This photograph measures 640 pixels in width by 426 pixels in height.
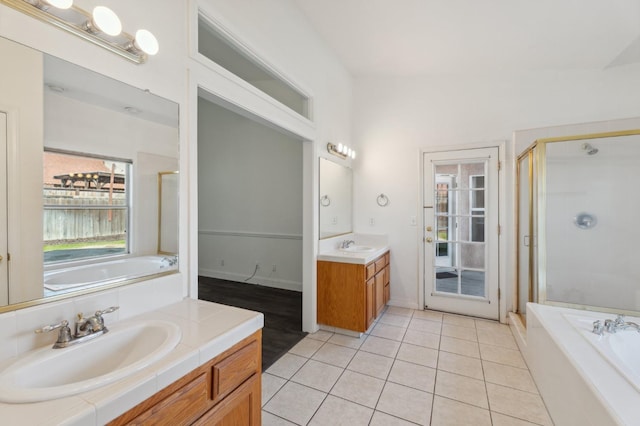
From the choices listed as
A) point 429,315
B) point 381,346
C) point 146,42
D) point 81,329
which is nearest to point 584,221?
point 429,315

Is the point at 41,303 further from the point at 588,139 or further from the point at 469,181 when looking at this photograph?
the point at 588,139

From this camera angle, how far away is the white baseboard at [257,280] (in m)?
4.30

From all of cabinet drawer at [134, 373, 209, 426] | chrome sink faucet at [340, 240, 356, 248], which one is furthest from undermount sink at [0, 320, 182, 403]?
chrome sink faucet at [340, 240, 356, 248]

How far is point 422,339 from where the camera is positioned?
2795mm

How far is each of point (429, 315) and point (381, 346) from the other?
107 centimetres

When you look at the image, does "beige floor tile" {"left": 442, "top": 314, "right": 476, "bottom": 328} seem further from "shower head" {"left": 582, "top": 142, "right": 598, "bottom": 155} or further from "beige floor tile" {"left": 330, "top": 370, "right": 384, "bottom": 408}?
"shower head" {"left": 582, "top": 142, "right": 598, "bottom": 155}

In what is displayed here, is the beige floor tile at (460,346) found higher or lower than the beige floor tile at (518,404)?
higher

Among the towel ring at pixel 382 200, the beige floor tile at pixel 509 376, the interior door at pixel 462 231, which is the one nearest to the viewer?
the beige floor tile at pixel 509 376

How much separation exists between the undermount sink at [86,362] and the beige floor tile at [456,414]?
1666mm

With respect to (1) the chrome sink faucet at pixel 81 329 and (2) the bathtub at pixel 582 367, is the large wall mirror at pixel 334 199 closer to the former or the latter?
(2) the bathtub at pixel 582 367

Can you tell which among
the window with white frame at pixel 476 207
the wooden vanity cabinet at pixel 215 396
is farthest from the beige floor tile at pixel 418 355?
the wooden vanity cabinet at pixel 215 396

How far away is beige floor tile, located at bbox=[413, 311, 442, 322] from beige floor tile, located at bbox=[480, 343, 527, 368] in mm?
670

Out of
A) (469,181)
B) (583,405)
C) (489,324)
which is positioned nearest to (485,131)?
(469,181)

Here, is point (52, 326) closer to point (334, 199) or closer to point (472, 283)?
point (334, 199)
